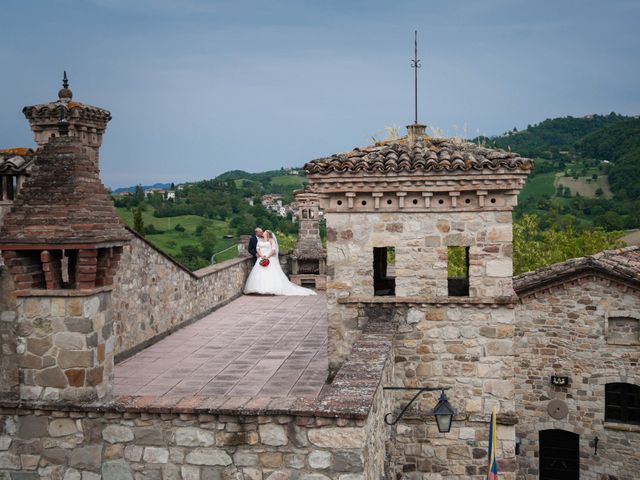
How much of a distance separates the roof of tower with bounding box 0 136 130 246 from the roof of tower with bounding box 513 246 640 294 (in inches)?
413

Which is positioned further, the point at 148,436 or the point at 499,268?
the point at 499,268

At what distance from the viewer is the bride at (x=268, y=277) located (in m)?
17.8

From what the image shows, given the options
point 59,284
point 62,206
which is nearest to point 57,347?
point 59,284

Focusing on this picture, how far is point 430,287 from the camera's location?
8289mm

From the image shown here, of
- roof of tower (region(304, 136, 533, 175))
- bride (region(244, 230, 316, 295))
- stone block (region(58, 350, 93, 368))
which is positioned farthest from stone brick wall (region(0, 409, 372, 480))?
bride (region(244, 230, 316, 295))

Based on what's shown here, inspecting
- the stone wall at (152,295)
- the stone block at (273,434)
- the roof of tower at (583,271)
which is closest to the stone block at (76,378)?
the stone block at (273,434)

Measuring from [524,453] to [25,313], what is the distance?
12.7 metres

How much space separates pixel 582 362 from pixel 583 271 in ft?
6.83

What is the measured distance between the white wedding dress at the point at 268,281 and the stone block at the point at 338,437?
12.6 m

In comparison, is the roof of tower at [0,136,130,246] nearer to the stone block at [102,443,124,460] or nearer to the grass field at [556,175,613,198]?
the stone block at [102,443,124,460]

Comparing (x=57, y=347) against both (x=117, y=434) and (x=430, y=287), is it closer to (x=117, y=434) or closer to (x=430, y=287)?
(x=117, y=434)

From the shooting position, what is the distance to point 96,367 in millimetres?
5867

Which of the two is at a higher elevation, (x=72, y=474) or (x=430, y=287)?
(x=430, y=287)

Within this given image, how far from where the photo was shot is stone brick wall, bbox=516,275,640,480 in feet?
47.3
